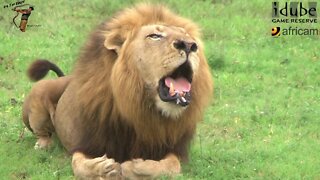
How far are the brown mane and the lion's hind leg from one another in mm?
1397

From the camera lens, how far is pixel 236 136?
6973 mm

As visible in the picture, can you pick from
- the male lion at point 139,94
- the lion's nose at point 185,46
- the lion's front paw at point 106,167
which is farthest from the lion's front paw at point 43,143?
the lion's nose at point 185,46

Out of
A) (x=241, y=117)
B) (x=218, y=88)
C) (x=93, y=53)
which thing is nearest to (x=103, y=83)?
(x=93, y=53)

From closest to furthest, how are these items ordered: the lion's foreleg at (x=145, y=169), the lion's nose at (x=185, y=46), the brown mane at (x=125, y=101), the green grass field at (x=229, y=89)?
1. the lion's nose at (x=185, y=46)
2. the brown mane at (x=125, y=101)
3. the lion's foreleg at (x=145, y=169)
4. the green grass field at (x=229, y=89)

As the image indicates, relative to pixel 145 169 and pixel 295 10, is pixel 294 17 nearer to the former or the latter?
pixel 295 10

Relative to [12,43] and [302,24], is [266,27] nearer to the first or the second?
[302,24]

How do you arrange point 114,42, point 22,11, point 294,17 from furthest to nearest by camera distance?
1. point 22,11
2. point 294,17
3. point 114,42

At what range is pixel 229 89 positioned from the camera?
9.02m

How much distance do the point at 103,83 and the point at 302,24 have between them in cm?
837

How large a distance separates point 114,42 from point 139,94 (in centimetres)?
53

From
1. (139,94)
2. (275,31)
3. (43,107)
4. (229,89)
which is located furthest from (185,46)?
(275,31)

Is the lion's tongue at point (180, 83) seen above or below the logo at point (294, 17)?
below

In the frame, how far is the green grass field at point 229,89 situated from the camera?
5910 millimetres

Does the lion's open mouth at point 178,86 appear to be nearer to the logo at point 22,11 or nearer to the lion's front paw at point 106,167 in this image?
the lion's front paw at point 106,167
